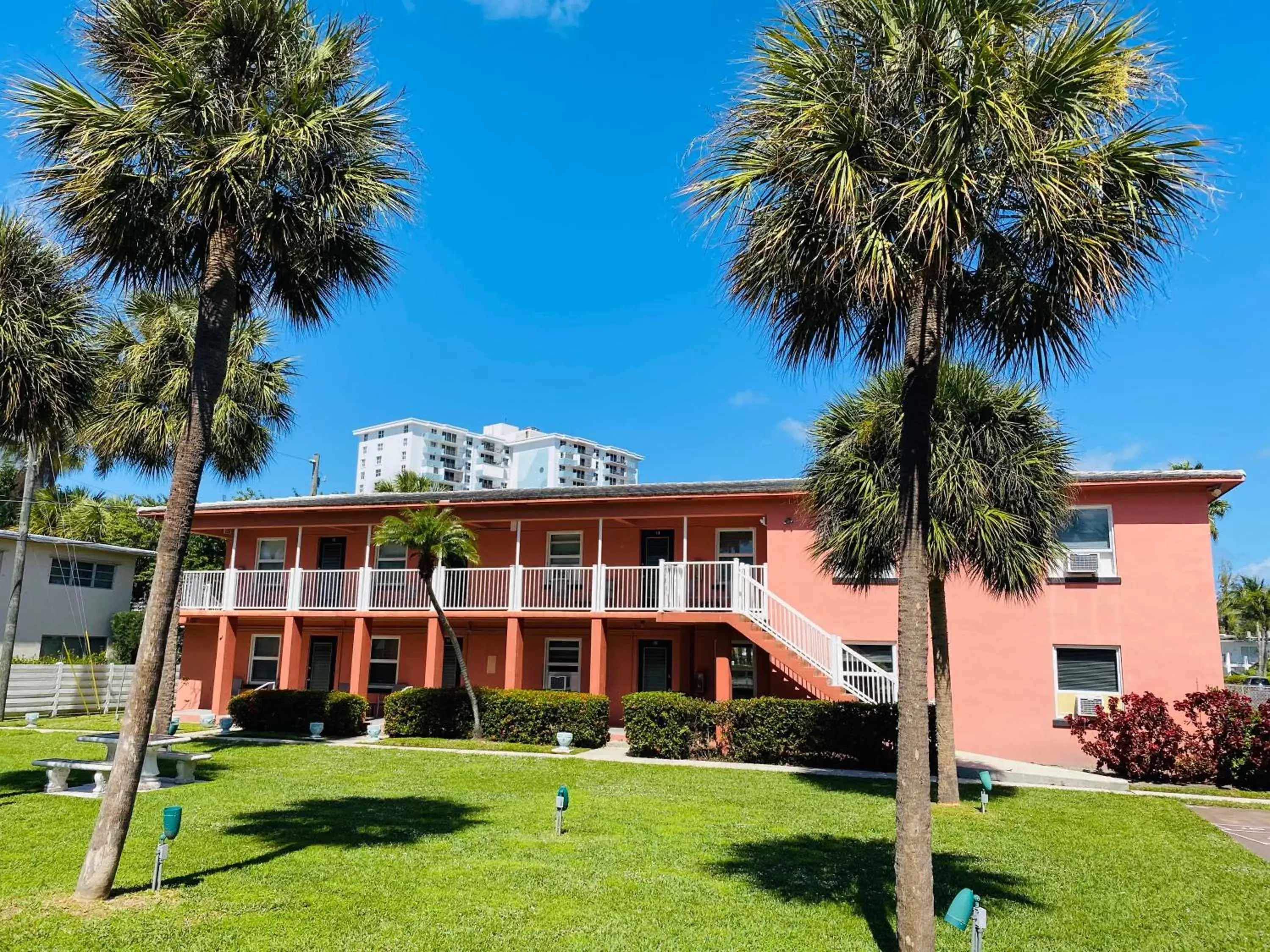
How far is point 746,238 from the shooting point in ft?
23.2

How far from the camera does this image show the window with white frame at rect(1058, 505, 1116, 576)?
17.6 metres

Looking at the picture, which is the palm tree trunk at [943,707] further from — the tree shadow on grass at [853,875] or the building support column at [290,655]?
the building support column at [290,655]

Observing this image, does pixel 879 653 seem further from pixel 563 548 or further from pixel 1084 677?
pixel 563 548

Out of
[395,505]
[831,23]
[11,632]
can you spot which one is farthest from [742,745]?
[11,632]

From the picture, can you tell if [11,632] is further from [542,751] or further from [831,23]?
[831,23]

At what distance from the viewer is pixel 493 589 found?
2106cm

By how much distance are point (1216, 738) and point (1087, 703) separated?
2.70 meters

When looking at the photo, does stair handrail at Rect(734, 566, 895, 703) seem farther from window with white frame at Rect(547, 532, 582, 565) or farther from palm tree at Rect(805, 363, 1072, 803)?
window with white frame at Rect(547, 532, 582, 565)

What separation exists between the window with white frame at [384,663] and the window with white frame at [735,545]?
9180 mm

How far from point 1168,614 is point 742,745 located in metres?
8.91

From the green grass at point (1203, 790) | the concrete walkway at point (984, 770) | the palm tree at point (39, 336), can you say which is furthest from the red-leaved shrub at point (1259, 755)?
the palm tree at point (39, 336)

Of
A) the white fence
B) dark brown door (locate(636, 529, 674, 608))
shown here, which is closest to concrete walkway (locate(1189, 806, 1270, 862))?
dark brown door (locate(636, 529, 674, 608))

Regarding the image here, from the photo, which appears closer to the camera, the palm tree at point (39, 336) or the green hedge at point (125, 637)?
the palm tree at point (39, 336)

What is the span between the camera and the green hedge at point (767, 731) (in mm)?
15594
